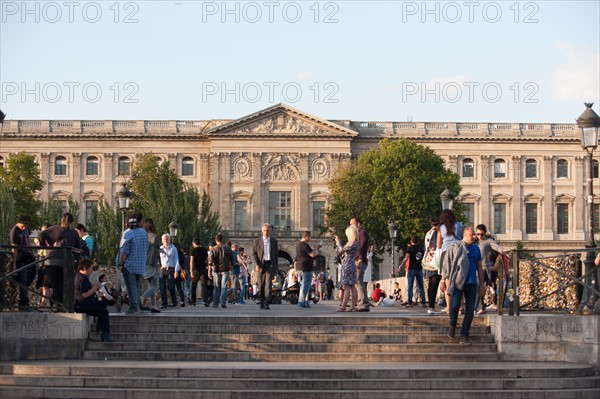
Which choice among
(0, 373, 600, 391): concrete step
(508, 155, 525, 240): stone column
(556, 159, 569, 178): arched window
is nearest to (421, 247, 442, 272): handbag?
(0, 373, 600, 391): concrete step

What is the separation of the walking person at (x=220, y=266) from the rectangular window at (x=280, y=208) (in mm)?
72188

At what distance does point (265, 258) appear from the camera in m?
29.2

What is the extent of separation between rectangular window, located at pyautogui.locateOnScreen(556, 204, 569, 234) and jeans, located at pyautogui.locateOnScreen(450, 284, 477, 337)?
87672 mm

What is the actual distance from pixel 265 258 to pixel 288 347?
27.5ft

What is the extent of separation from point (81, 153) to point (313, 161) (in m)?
18.4

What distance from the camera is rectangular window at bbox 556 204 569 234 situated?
353ft

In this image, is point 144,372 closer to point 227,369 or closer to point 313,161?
point 227,369

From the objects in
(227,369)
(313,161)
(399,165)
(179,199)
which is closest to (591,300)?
(227,369)

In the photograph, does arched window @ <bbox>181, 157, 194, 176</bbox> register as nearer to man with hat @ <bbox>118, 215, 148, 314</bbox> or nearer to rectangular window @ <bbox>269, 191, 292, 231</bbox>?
rectangular window @ <bbox>269, 191, 292, 231</bbox>

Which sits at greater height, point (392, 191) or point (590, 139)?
point (392, 191)

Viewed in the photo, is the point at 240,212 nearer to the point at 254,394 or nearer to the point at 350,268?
the point at 350,268

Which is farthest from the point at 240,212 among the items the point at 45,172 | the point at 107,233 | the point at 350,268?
the point at 350,268

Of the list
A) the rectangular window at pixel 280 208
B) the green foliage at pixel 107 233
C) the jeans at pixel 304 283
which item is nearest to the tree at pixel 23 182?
the green foliage at pixel 107 233

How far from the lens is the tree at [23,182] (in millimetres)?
86000
